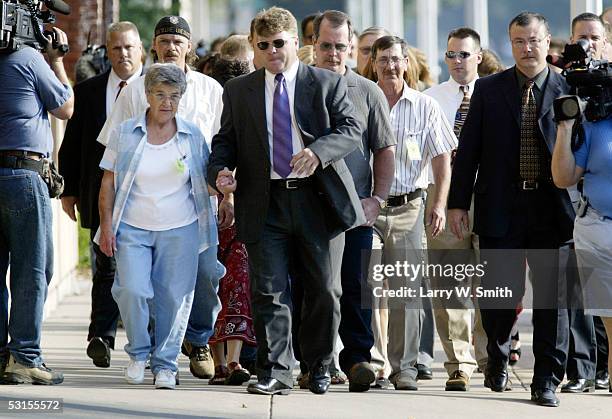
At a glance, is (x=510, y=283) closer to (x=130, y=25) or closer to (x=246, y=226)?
(x=246, y=226)

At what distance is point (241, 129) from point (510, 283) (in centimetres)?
191

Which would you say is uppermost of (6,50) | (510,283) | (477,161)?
(6,50)

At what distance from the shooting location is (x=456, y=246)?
1031 centimetres

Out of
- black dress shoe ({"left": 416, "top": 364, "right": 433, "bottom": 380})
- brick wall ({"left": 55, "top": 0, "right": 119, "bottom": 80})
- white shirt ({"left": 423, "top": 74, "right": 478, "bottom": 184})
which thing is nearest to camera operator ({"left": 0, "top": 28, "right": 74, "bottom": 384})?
black dress shoe ({"left": 416, "top": 364, "right": 433, "bottom": 380})

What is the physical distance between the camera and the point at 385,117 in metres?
9.36

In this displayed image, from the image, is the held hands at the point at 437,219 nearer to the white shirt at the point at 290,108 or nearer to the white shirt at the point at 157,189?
the white shirt at the point at 290,108

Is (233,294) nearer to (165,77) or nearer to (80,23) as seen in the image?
(165,77)

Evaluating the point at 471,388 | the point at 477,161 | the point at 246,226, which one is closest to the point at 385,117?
the point at 477,161

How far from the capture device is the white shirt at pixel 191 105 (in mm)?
9656

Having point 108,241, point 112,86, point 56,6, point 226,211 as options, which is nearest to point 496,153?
point 226,211

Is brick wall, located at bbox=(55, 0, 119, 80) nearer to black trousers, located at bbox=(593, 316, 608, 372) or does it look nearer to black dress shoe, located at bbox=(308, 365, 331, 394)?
black trousers, located at bbox=(593, 316, 608, 372)

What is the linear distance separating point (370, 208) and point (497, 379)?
4.21 feet

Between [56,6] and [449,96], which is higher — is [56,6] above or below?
above

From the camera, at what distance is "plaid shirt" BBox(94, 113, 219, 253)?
9.12m
